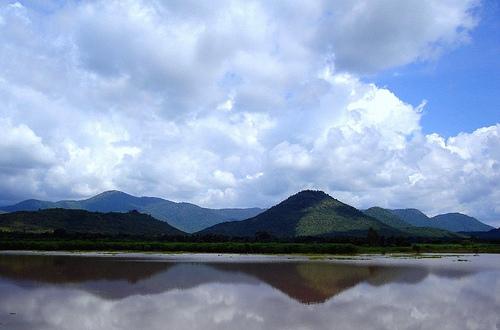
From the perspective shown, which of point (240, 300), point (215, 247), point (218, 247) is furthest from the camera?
point (215, 247)

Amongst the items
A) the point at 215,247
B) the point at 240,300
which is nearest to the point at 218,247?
the point at 215,247

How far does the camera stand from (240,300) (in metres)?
35.6

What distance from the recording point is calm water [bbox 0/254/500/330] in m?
26.6

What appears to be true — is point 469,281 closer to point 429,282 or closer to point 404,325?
point 429,282

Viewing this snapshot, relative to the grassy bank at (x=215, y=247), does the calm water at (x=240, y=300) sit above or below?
below

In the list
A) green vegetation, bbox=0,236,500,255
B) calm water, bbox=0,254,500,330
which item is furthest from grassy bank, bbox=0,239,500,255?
calm water, bbox=0,254,500,330

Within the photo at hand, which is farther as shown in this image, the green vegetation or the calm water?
the green vegetation

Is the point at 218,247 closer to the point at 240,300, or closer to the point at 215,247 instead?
the point at 215,247

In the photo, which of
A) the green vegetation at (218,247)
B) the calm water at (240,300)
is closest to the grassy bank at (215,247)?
the green vegetation at (218,247)

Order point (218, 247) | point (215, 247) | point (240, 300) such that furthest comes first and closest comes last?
point (215, 247) → point (218, 247) → point (240, 300)

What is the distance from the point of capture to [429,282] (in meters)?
51.2

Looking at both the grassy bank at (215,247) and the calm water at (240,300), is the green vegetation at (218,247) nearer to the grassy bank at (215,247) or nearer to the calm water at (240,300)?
the grassy bank at (215,247)

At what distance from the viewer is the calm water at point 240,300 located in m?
26.6

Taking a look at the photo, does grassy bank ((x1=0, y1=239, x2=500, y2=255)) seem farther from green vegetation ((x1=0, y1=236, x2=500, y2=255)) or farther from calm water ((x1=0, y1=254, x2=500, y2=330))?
calm water ((x1=0, y1=254, x2=500, y2=330))
